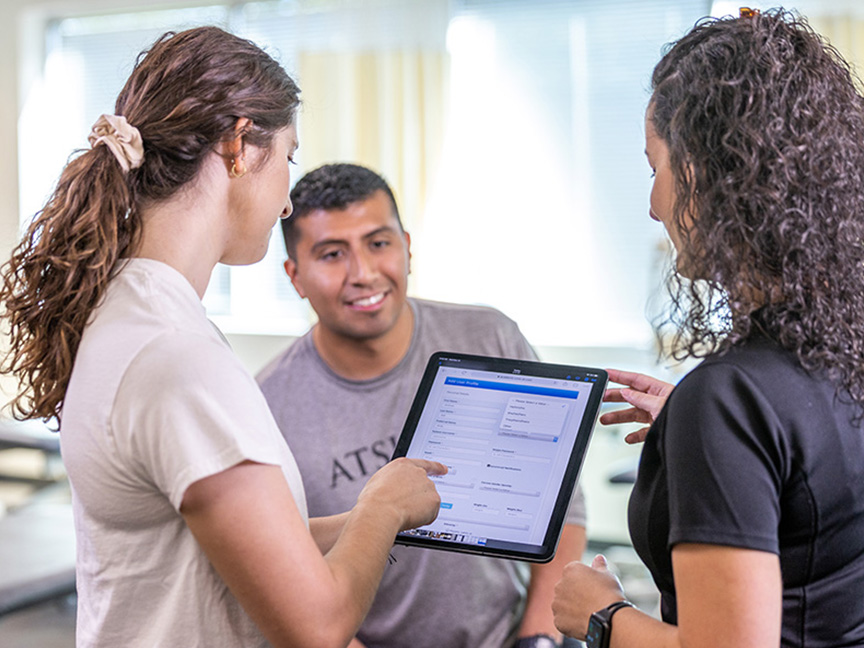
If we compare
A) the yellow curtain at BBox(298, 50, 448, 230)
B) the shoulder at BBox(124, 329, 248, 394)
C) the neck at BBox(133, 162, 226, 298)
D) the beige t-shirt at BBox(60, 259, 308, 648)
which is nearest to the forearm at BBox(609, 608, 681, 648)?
the beige t-shirt at BBox(60, 259, 308, 648)

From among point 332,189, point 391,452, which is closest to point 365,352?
point 391,452

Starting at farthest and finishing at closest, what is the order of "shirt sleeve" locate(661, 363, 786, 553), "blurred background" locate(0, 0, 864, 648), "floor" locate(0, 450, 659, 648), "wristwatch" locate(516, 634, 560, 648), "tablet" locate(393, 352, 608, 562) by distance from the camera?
"blurred background" locate(0, 0, 864, 648) < "floor" locate(0, 450, 659, 648) < "wristwatch" locate(516, 634, 560, 648) < "tablet" locate(393, 352, 608, 562) < "shirt sleeve" locate(661, 363, 786, 553)

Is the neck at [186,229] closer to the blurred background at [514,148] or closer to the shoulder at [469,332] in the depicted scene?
the shoulder at [469,332]

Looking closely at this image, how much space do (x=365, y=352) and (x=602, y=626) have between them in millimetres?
913

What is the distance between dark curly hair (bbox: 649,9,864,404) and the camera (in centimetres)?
83

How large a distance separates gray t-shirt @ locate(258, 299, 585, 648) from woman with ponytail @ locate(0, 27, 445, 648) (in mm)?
601

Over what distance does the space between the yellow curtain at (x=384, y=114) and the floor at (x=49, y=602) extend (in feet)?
5.71

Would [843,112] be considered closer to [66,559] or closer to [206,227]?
[206,227]

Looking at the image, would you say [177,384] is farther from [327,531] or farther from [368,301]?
[368,301]

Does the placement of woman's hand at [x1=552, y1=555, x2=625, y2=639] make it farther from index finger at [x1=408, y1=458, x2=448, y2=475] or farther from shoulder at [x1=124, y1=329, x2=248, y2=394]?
shoulder at [x1=124, y1=329, x2=248, y2=394]

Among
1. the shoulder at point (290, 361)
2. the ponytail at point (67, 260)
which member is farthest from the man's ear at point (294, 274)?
the ponytail at point (67, 260)

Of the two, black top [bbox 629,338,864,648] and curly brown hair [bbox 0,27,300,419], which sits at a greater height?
curly brown hair [bbox 0,27,300,419]

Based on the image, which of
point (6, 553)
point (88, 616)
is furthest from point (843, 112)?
point (6, 553)

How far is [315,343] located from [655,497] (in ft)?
3.43
